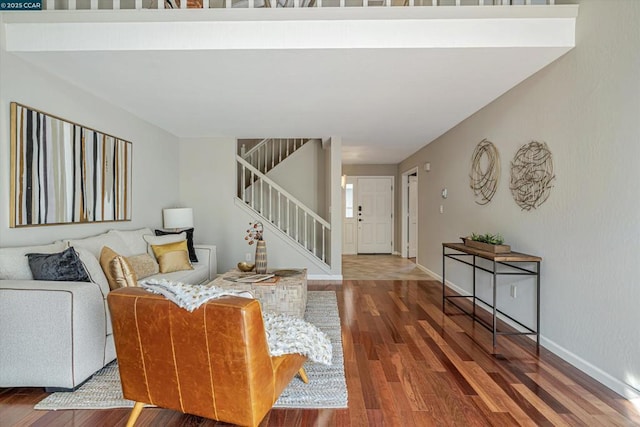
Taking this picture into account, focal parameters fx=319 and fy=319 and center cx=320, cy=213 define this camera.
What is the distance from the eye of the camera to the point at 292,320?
6.88ft

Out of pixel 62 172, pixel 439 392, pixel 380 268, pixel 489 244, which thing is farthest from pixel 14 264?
pixel 380 268

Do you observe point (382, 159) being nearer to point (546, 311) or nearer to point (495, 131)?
point (495, 131)

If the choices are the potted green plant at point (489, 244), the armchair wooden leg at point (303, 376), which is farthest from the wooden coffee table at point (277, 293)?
the potted green plant at point (489, 244)

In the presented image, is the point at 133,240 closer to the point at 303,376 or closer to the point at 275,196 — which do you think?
the point at 303,376

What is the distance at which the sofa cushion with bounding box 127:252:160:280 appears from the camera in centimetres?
319

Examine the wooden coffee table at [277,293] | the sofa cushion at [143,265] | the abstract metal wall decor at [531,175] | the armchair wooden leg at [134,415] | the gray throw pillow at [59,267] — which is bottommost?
the armchair wooden leg at [134,415]

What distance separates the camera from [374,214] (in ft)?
27.6

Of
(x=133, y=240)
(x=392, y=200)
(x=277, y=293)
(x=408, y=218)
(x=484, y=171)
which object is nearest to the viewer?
(x=277, y=293)

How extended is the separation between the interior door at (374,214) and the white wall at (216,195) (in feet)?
11.0

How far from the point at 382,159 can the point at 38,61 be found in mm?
6159

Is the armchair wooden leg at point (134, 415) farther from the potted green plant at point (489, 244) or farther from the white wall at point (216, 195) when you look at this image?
the white wall at point (216, 195)

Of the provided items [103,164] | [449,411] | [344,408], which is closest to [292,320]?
[344,408]

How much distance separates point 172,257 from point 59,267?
143 centimetres

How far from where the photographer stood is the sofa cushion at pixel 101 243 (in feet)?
9.39
